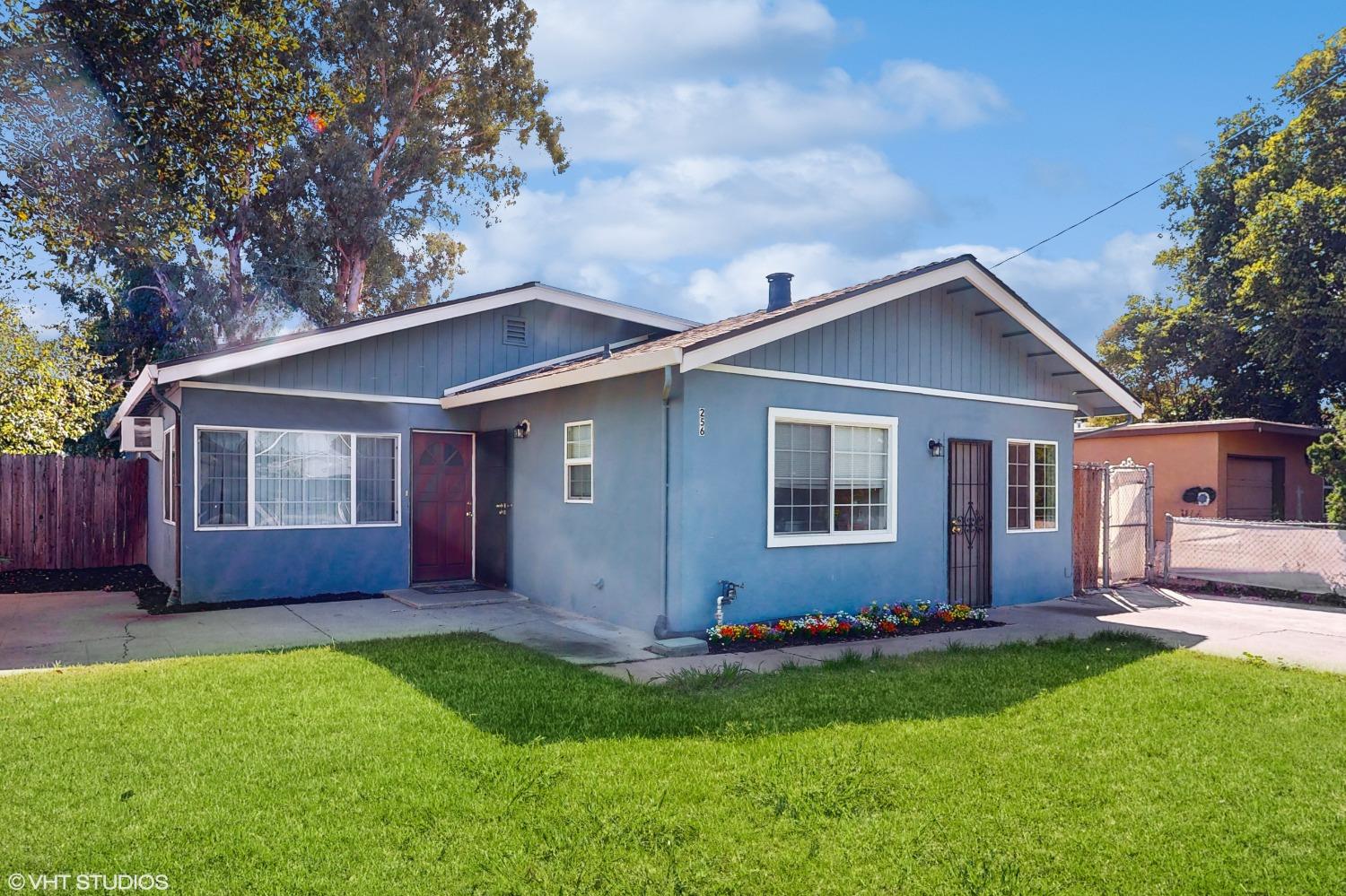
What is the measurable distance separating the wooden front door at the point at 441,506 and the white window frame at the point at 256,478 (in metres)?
0.20

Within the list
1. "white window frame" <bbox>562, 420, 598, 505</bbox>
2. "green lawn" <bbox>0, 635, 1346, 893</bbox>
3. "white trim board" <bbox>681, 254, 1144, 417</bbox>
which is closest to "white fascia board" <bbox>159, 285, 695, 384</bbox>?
"white window frame" <bbox>562, 420, 598, 505</bbox>

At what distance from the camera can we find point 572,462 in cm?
938

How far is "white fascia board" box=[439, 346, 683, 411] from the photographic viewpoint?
7.46m

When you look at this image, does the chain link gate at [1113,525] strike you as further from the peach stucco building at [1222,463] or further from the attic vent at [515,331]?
the attic vent at [515,331]

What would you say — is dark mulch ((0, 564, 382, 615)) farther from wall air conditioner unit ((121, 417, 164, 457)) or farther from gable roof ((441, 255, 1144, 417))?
gable roof ((441, 255, 1144, 417))

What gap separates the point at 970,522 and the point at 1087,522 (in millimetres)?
2787

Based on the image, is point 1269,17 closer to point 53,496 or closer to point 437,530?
point 437,530

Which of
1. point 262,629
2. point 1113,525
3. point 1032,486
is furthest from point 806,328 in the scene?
point 1113,525

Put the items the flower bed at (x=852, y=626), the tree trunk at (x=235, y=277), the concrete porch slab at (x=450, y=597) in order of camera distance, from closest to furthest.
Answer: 1. the flower bed at (x=852, y=626)
2. the concrete porch slab at (x=450, y=597)
3. the tree trunk at (x=235, y=277)

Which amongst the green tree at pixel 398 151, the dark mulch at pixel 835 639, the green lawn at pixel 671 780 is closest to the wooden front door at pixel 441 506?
the green lawn at pixel 671 780

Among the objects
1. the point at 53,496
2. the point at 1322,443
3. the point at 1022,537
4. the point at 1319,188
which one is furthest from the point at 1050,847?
the point at 1319,188

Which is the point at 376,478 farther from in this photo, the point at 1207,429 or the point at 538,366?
the point at 1207,429

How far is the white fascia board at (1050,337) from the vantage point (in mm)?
9461

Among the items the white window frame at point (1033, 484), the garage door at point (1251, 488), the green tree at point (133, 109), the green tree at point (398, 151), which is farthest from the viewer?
the green tree at point (398, 151)
